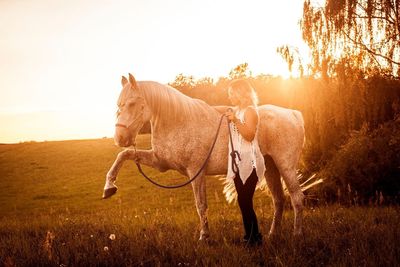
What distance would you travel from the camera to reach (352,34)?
11.2 meters

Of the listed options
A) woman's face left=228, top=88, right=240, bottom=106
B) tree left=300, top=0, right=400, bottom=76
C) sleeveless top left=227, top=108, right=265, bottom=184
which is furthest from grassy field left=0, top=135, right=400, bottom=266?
tree left=300, top=0, right=400, bottom=76

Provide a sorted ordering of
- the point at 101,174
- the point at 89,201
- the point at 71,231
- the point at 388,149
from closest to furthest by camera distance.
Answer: the point at 71,231
the point at 388,149
the point at 89,201
the point at 101,174

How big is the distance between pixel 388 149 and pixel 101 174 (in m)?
22.1

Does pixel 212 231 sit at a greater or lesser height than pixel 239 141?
lesser

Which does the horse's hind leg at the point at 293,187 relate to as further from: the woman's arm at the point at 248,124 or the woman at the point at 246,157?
the woman's arm at the point at 248,124

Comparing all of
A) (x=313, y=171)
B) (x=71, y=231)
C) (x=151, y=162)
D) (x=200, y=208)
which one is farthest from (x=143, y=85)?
(x=313, y=171)

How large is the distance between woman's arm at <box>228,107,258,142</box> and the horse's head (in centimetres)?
140

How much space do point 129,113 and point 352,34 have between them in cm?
870

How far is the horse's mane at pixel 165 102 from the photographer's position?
18.2 ft

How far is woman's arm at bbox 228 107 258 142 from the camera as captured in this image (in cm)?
495

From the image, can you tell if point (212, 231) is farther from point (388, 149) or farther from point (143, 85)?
point (388, 149)

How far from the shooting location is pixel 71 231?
7242mm

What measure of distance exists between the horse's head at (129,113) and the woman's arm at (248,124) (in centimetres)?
140

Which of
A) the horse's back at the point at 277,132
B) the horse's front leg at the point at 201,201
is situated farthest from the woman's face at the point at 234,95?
the horse's front leg at the point at 201,201
